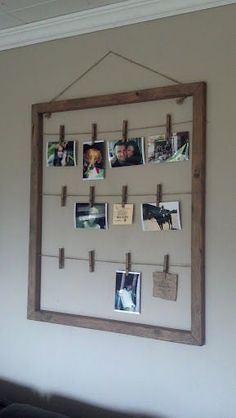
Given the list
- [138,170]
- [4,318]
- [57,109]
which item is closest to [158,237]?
[138,170]

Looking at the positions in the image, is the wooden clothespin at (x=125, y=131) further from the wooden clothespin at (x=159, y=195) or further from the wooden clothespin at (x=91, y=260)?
the wooden clothespin at (x=91, y=260)

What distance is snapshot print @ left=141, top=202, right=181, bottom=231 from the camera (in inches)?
79.5

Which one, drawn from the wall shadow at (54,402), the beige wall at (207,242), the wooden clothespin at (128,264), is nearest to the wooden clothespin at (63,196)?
the beige wall at (207,242)

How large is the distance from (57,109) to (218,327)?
1.29 m

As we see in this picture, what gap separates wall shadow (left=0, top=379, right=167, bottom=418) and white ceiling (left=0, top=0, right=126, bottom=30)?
186 cm

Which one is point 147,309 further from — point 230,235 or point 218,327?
point 230,235

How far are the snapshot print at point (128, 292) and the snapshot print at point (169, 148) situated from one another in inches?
21.1

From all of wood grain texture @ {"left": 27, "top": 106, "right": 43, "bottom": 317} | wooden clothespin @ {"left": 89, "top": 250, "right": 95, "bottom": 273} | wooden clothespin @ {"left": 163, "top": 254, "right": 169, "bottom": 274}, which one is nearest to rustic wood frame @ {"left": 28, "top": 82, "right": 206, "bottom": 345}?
wood grain texture @ {"left": 27, "top": 106, "right": 43, "bottom": 317}

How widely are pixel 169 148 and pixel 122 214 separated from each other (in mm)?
372

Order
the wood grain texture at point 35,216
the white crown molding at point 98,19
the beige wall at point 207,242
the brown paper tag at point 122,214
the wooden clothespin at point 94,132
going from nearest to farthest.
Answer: the beige wall at point 207,242
the white crown molding at point 98,19
the brown paper tag at point 122,214
the wooden clothespin at point 94,132
the wood grain texture at point 35,216

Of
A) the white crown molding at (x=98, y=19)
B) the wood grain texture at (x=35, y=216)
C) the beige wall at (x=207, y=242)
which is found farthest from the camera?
the wood grain texture at (x=35, y=216)

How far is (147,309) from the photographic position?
2074 millimetres

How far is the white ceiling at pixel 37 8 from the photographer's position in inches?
83.3

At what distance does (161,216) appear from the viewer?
80.7 inches
